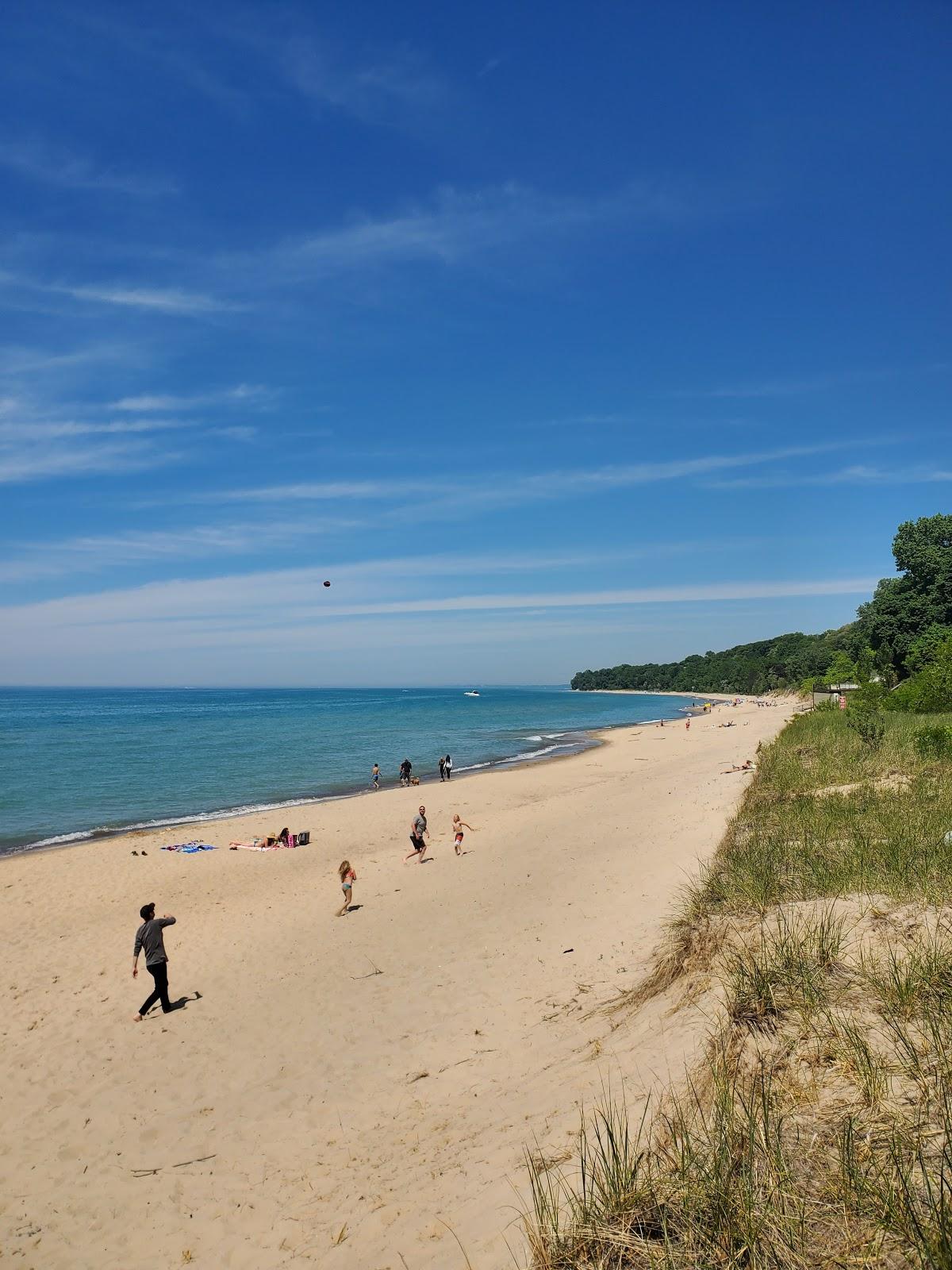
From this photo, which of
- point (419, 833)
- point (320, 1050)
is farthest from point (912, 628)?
point (320, 1050)

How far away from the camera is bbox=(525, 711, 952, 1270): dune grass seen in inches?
125

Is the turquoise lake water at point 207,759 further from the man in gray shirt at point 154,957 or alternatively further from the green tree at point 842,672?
the green tree at point 842,672

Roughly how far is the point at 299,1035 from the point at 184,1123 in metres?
1.82

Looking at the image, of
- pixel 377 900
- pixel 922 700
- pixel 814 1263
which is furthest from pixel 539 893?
pixel 922 700

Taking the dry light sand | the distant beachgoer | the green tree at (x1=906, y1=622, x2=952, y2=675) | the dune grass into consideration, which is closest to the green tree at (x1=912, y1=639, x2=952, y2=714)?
the green tree at (x1=906, y1=622, x2=952, y2=675)

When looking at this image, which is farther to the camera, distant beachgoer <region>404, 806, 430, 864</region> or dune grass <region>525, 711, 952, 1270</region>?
distant beachgoer <region>404, 806, 430, 864</region>

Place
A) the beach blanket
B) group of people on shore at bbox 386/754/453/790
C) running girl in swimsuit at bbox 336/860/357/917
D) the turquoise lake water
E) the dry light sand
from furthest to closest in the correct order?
group of people on shore at bbox 386/754/453/790, the turquoise lake water, the beach blanket, running girl in swimsuit at bbox 336/860/357/917, the dry light sand

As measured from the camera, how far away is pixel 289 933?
43.2 feet

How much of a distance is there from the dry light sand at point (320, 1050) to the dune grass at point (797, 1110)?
0.58m

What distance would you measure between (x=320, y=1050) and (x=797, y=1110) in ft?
21.0

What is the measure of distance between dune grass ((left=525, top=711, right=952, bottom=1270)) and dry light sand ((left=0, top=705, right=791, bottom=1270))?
0.58 metres

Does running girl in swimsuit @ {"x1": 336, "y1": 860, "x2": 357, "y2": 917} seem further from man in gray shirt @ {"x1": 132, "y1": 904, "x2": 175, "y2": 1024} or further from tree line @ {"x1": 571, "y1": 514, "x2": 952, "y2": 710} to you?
tree line @ {"x1": 571, "y1": 514, "x2": 952, "y2": 710}

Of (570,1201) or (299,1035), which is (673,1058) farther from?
(299,1035)

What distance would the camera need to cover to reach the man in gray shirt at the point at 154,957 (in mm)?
9867
